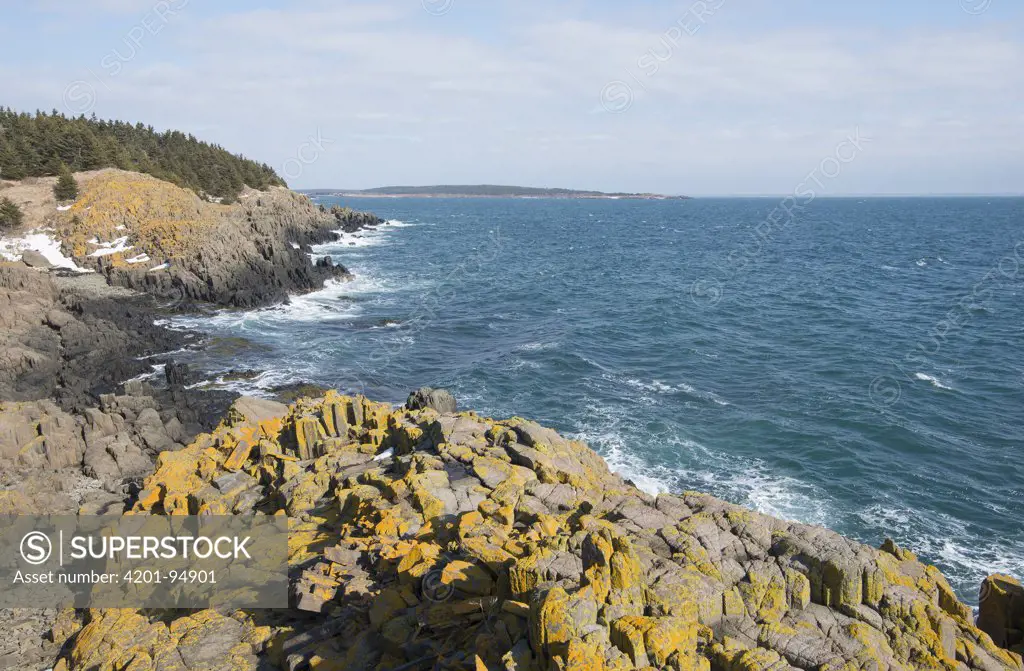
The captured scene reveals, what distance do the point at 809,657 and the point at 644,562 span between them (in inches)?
143

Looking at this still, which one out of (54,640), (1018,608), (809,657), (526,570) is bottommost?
(54,640)

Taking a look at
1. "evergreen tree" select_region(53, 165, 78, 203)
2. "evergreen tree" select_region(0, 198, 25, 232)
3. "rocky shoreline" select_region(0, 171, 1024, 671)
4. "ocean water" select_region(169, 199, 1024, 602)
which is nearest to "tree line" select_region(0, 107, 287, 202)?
"evergreen tree" select_region(53, 165, 78, 203)

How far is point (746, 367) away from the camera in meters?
43.9

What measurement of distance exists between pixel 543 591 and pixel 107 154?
3814 inches

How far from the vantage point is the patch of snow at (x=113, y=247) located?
208 feet

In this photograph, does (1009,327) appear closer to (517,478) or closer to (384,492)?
(517,478)

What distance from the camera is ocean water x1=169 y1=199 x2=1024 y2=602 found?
2802cm

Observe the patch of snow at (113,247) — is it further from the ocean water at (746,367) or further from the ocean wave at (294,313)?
the ocean water at (746,367)

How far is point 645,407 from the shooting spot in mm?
37375

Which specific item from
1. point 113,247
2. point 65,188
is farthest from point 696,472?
point 65,188

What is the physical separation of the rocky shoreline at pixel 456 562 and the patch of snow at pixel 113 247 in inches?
1461

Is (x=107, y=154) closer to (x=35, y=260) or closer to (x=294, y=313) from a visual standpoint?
(x=35, y=260)

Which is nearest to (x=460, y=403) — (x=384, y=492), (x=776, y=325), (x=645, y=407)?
(x=645, y=407)

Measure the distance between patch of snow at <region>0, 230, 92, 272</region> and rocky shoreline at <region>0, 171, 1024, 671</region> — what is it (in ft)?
124
